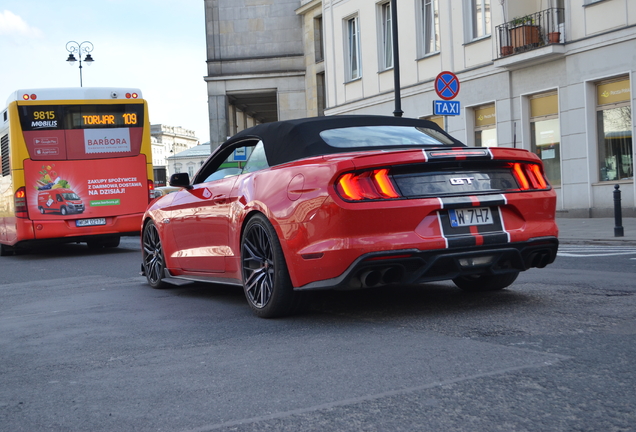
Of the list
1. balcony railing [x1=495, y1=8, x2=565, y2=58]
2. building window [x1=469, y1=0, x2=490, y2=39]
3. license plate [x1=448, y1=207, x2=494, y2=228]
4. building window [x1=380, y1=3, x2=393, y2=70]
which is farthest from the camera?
building window [x1=380, y1=3, x2=393, y2=70]

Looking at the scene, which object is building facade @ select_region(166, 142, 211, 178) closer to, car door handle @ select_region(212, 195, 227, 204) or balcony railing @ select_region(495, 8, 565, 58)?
balcony railing @ select_region(495, 8, 565, 58)

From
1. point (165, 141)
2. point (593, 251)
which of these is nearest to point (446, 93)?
point (593, 251)

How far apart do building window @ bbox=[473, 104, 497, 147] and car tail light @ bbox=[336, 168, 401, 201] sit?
1822 centimetres

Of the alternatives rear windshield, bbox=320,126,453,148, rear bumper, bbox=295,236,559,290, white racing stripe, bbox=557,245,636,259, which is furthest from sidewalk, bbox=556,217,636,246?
rear bumper, bbox=295,236,559,290

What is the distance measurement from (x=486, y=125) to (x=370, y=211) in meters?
19.0

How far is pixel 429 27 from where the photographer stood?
25.5 meters

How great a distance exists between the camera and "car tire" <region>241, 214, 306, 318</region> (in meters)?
5.71

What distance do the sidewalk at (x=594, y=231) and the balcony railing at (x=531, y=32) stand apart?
175 inches

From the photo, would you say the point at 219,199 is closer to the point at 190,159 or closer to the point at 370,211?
the point at 370,211

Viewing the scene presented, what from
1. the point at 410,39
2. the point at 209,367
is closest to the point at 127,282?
the point at 209,367

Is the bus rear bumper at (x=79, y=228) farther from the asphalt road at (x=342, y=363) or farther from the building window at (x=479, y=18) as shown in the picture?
the building window at (x=479, y=18)

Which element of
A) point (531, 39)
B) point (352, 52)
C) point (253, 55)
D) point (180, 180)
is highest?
point (253, 55)

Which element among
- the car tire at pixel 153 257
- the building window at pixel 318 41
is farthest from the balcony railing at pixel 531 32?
the building window at pixel 318 41

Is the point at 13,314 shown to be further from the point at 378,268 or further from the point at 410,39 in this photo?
the point at 410,39
